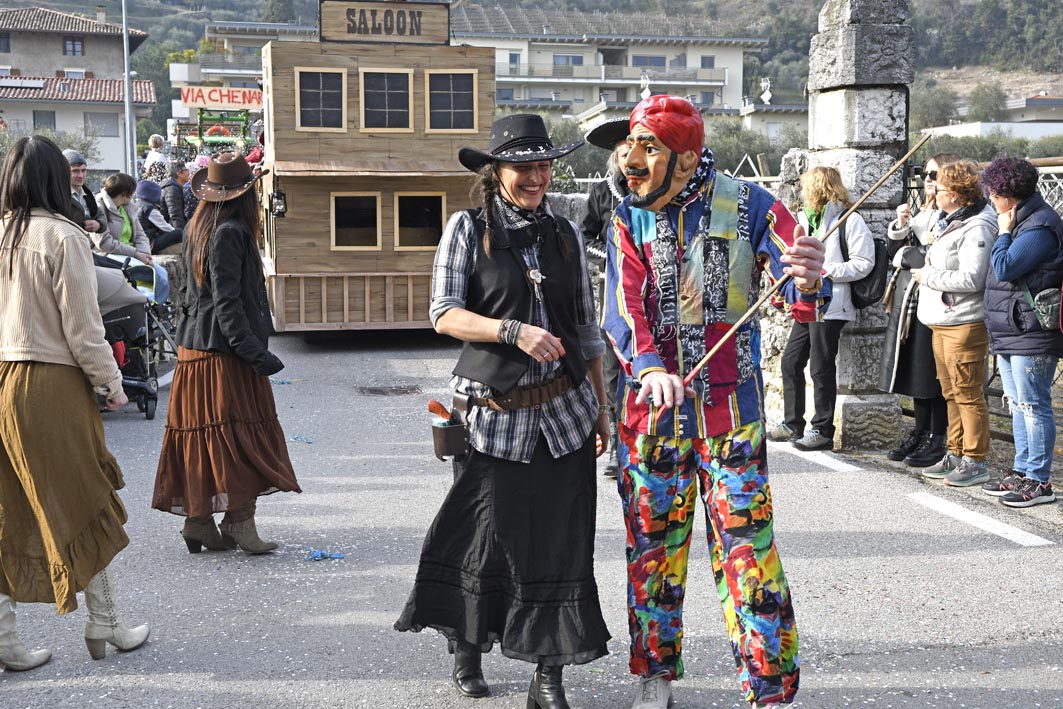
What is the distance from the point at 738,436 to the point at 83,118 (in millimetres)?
71701

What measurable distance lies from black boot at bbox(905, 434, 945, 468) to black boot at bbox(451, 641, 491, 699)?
14.6ft

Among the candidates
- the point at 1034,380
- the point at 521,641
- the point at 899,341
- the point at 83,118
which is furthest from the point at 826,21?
the point at 83,118

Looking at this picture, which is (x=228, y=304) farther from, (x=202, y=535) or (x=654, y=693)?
(x=654, y=693)

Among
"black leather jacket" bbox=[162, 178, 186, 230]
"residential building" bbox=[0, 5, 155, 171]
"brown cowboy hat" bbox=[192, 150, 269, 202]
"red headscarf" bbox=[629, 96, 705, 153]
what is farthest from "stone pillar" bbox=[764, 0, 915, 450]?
"residential building" bbox=[0, 5, 155, 171]

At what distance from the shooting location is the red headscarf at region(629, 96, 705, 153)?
3.51 metres

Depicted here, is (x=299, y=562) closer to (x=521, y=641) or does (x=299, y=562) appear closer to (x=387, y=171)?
(x=521, y=641)

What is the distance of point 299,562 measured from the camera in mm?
5609

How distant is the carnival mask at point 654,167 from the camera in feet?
11.6

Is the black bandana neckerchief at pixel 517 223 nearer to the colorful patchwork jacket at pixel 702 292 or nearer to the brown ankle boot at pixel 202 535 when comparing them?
the colorful patchwork jacket at pixel 702 292

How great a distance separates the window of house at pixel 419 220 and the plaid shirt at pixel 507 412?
10737 millimetres

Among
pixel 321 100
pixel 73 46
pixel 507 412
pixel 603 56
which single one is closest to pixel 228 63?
pixel 73 46

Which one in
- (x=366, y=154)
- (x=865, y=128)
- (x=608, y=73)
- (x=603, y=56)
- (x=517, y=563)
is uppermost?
(x=603, y=56)

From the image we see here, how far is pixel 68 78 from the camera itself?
71938 millimetres

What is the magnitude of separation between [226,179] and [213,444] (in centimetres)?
132
